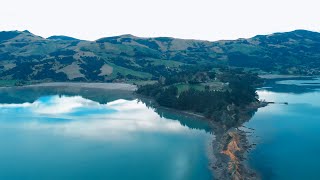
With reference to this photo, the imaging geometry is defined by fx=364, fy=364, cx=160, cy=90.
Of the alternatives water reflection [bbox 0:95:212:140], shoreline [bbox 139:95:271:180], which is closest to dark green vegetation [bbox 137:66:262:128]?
shoreline [bbox 139:95:271:180]

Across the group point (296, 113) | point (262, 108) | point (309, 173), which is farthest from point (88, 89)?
point (309, 173)

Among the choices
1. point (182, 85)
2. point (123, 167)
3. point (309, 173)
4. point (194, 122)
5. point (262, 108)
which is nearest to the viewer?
point (309, 173)

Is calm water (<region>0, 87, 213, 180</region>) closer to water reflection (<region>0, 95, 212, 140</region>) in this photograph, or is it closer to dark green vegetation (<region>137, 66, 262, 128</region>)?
water reflection (<region>0, 95, 212, 140</region>)

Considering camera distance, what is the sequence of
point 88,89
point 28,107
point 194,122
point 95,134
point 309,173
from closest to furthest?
point 309,173, point 95,134, point 194,122, point 28,107, point 88,89

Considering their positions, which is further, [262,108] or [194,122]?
[262,108]

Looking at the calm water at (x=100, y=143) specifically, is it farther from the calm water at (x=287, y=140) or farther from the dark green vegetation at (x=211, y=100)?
the calm water at (x=287, y=140)

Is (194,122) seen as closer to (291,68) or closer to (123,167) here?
(123,167)

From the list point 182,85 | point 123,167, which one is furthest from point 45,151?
point 182,85
